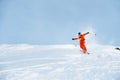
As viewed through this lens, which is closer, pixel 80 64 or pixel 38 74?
pixel 38 74

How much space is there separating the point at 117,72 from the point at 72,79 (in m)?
2.80

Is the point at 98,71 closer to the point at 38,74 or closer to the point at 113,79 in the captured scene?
the point at 113,79

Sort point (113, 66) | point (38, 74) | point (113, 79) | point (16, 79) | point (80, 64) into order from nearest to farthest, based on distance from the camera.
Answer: point (113, 79) → point (16, 79) → point (38, 74) → point (113, 66) → point (80, 64)

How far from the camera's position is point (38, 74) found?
13672 millimetres

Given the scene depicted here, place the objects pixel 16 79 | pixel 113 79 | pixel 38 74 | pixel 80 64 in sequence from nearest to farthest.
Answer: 1. pixel 113 79
2. pixel 16 79
3. pixel 38 74
4. pixel 80 64

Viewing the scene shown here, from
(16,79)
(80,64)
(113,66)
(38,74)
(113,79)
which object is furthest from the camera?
(80,64)

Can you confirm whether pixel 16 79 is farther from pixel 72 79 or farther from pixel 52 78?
pixel 72 79

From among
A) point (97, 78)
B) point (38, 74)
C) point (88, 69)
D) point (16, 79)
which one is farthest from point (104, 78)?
point (16, 79)

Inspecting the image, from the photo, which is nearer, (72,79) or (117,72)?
(72,79)

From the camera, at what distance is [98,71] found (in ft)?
45.4

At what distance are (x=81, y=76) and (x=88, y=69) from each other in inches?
66.1

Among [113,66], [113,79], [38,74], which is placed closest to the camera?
[113,79]

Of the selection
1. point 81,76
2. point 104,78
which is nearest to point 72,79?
point 81,76

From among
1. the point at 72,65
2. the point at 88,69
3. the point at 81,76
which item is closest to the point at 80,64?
the point at 72,65
